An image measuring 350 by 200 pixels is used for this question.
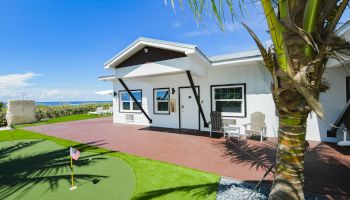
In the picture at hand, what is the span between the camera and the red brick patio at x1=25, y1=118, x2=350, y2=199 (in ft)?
13.9

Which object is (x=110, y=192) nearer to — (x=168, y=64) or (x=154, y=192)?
(x=154, y=192)

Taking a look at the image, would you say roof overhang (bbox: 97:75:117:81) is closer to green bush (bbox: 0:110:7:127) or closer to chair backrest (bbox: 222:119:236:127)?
chair backrest (bbox: 222:119:236:127)

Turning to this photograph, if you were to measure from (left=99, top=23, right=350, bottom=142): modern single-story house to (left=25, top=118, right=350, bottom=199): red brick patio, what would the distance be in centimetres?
173

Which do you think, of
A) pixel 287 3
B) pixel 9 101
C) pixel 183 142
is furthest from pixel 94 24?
pixel 287 3

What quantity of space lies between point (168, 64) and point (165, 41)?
101cm

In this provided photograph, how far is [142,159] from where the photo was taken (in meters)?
6.11

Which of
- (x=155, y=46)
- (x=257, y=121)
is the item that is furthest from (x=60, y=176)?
(x=257, y=121)

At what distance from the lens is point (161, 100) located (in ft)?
41.3

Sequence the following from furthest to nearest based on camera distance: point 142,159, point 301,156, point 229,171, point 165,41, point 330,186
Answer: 1. point 165,41
2. point 142,159
3. point 229,171
4. point 330,186
5. point 301,156

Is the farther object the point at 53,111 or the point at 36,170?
the point at 53,111

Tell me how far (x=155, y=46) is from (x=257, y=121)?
5.94m

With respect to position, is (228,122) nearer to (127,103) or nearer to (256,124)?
A: (256,124)

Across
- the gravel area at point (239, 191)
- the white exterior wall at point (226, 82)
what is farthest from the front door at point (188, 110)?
the gravel area at point (239, 191)

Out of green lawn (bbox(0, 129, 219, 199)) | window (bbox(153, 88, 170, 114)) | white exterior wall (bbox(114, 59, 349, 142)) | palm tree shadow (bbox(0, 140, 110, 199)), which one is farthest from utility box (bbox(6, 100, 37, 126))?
green lawn (bbox(0, 129, 219, 199))
